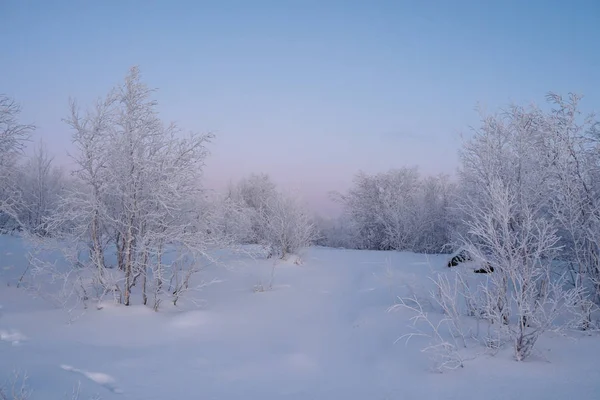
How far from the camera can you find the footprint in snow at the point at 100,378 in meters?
6.14

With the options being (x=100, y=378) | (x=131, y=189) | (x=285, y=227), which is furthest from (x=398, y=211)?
(x=100, y=378)

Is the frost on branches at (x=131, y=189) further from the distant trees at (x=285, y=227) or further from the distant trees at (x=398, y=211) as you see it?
the distant trees at (x=398, y=211)

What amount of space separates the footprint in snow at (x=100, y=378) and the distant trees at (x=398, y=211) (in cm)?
1956

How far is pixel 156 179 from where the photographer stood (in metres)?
9.88

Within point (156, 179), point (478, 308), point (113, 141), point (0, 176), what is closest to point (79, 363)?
point (156, 179)

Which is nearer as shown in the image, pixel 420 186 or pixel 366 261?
pixel 366 261

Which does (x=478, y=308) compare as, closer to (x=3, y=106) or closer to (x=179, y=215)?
(x=179, y=215)

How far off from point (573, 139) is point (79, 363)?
1024cm

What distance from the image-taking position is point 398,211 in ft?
82.3

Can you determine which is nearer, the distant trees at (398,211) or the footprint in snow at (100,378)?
the footprint in snow at (100,378)

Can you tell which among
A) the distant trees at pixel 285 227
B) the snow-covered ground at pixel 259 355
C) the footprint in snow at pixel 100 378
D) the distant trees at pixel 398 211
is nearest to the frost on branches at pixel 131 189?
the snow-covered ground at pixel 259 355

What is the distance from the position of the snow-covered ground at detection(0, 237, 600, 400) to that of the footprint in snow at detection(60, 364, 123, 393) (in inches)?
0.6

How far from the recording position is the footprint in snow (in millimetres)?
6137

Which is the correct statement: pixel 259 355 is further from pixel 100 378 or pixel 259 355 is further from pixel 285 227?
pixel 285 227
